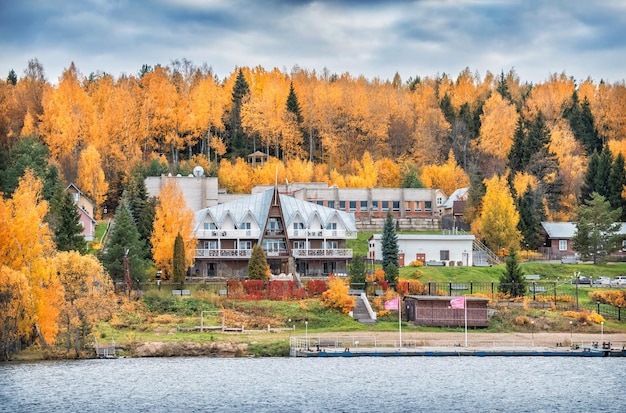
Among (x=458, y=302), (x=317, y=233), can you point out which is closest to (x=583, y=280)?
(x=458, y=302)

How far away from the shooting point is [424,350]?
6756 cm

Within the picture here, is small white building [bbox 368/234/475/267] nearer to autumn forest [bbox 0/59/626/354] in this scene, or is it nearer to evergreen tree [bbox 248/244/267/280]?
autumn forest [bbox 0/59/626/354]

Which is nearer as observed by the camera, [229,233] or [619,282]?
[619,282]

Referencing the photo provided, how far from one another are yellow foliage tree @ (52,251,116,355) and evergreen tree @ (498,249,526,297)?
32.8 m

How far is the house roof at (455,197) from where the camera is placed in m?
118

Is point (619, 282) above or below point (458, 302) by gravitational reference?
above

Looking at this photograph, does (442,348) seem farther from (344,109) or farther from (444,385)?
(344,109)

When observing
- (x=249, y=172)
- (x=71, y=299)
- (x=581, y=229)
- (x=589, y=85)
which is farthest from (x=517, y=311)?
(x=589, y=85)

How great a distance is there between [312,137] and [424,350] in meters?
77.6

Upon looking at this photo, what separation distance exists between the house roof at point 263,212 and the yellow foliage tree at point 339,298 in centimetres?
1716

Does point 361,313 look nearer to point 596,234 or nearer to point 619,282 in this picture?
point 619,282

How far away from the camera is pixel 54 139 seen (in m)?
124

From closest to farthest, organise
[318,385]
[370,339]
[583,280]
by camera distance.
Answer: [318,385] < [370,339] < [583,280]

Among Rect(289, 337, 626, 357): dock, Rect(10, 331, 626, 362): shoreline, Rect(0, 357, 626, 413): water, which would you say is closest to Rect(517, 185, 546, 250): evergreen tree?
Rect(10, 331, 626, 362): shoreline
